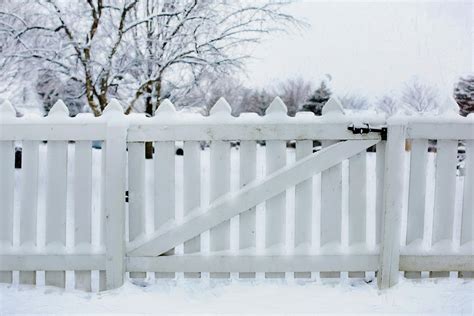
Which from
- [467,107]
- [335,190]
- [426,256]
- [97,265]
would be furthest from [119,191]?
[467,107]

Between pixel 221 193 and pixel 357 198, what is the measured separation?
2.88 feet

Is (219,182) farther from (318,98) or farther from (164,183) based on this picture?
(318,98)

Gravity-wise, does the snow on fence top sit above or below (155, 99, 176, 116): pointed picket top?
below

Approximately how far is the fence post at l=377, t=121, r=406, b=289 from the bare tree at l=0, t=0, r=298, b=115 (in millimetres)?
8336

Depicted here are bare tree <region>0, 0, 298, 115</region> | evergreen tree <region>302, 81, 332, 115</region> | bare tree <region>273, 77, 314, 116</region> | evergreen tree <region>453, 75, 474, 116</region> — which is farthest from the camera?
bare tree <region>273, 77, 314, 116</region>

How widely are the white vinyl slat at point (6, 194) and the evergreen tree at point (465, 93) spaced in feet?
38.4

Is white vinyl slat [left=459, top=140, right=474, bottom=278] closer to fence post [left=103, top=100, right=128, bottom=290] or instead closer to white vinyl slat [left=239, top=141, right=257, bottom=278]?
white vinyl slat [left=239, top=141, right=257, bottom=278]

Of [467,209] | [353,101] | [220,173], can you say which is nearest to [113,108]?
[220,173]

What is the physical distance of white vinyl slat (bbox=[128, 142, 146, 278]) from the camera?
2.98 meters

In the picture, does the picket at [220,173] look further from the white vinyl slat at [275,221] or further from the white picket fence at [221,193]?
the white vinyl slat at [275,221]

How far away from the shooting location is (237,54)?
1144 centimetres

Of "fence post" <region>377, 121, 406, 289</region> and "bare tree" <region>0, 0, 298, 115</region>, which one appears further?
"bare tree" <region>0, 0, 298, 115</region>

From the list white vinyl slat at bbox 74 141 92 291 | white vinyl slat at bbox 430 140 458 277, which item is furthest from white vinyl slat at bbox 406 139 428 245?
white vinyl slat at bbox 74 141 92 291

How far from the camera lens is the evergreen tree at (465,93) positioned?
12320 millimetres
